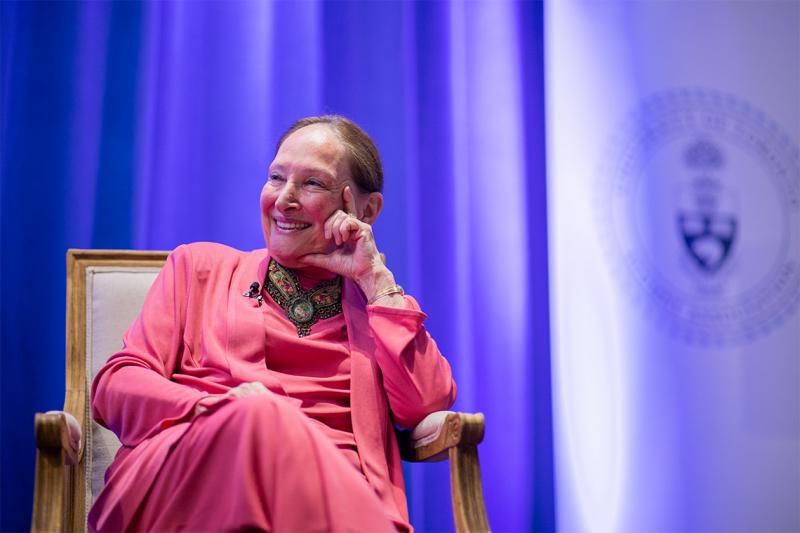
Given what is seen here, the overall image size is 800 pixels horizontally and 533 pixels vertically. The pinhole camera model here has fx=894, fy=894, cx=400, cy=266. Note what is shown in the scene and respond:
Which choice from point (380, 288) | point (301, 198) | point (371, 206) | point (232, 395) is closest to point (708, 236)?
point (371, 206)

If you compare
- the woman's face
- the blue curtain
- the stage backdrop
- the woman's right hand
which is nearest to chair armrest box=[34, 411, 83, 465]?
the woman's right hand

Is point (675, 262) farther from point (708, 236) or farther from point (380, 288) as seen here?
point (380, 288)

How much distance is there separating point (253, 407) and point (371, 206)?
0.82 m

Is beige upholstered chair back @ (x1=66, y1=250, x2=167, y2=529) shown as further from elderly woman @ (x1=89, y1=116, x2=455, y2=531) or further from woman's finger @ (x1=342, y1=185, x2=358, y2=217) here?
woman's finger @ (x1=342, y1=185, x2=358, y2=217)

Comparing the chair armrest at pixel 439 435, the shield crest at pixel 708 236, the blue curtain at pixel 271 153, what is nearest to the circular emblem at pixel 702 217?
the shield crest at pixel 708 236

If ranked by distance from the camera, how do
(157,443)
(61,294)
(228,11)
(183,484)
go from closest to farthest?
(183,484) < (157,443) < (61,294) < (228,11)

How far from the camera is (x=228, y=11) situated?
277cm

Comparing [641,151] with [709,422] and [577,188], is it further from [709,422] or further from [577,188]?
[709,422]

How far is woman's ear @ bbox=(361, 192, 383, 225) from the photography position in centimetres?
220

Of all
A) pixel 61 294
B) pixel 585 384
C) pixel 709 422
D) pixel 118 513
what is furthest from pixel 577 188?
pixel 118 513

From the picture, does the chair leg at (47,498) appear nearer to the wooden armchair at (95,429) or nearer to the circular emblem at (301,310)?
the wooden armchair at (95,429)

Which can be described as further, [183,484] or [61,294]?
[61,294]

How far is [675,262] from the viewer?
2.95 metres

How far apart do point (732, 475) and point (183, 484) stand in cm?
196
